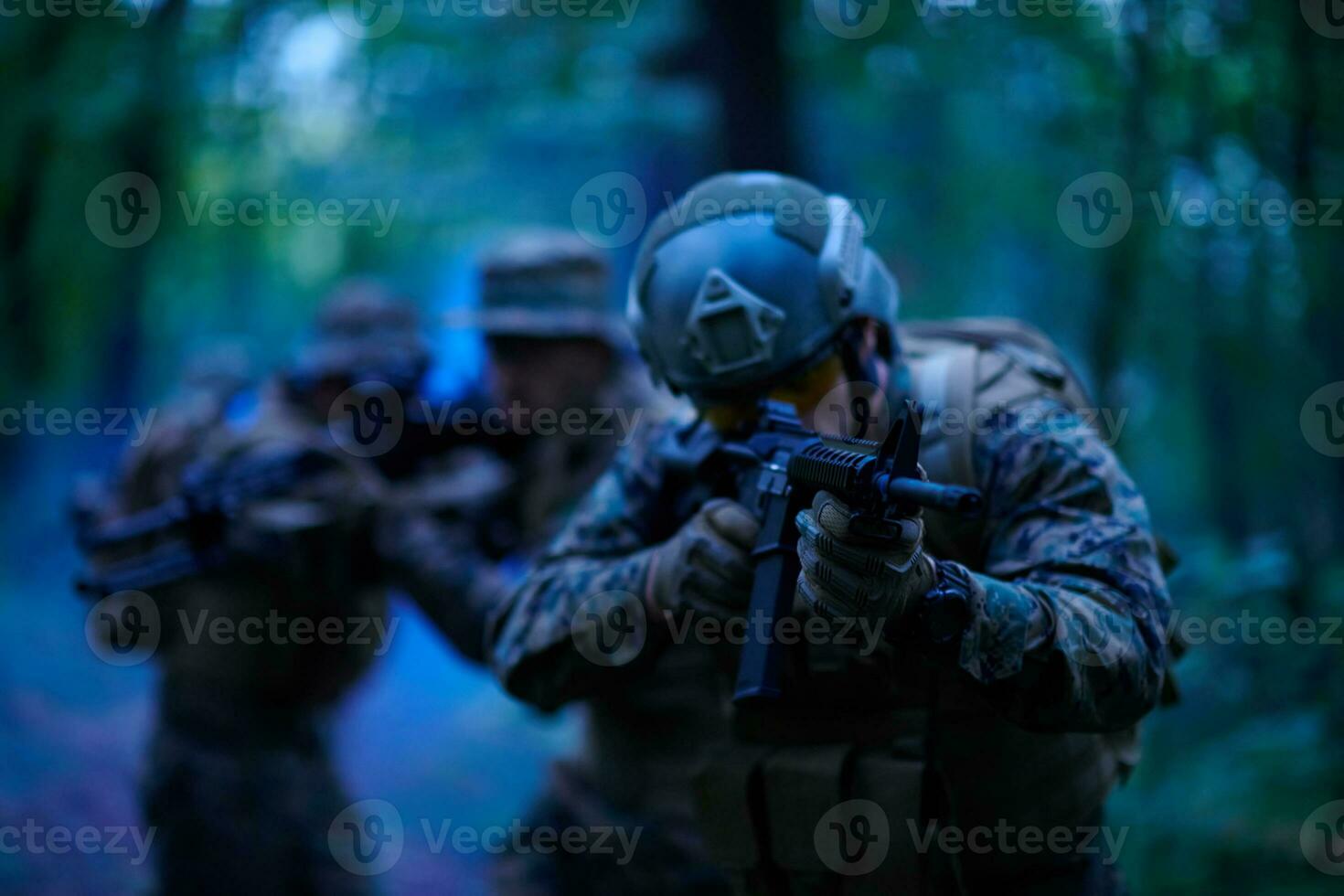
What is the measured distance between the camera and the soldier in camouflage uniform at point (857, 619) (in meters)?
2.06

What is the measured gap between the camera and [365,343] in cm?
500

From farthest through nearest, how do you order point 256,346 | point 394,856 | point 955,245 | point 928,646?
point 256,346 < point 394,856 < point 955,245 < point 928,646

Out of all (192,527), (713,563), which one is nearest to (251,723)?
(192,527)

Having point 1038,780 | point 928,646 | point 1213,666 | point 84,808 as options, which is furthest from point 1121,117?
point 84,808

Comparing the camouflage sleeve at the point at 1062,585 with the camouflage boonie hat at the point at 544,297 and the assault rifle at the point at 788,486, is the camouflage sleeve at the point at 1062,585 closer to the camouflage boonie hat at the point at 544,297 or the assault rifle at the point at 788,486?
the assault rifle at the point at 788,486

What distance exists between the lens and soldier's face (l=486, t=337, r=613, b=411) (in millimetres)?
4406

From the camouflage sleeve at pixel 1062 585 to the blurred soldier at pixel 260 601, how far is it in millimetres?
2732

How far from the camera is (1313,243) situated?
4.79 m

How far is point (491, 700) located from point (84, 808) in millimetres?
2693

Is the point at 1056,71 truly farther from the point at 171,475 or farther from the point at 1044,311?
the point at 171,475

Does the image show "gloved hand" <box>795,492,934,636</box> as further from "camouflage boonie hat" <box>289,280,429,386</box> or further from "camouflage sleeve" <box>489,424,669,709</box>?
"camouflage boonie hat" <box>289,280,429,386</box>

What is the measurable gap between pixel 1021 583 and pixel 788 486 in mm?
401

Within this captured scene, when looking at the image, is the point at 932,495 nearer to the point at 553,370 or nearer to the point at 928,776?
the point at 928,776

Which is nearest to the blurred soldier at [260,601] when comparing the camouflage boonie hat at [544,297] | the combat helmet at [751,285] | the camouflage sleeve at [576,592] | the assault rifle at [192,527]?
the assault rifle at [192,527]
